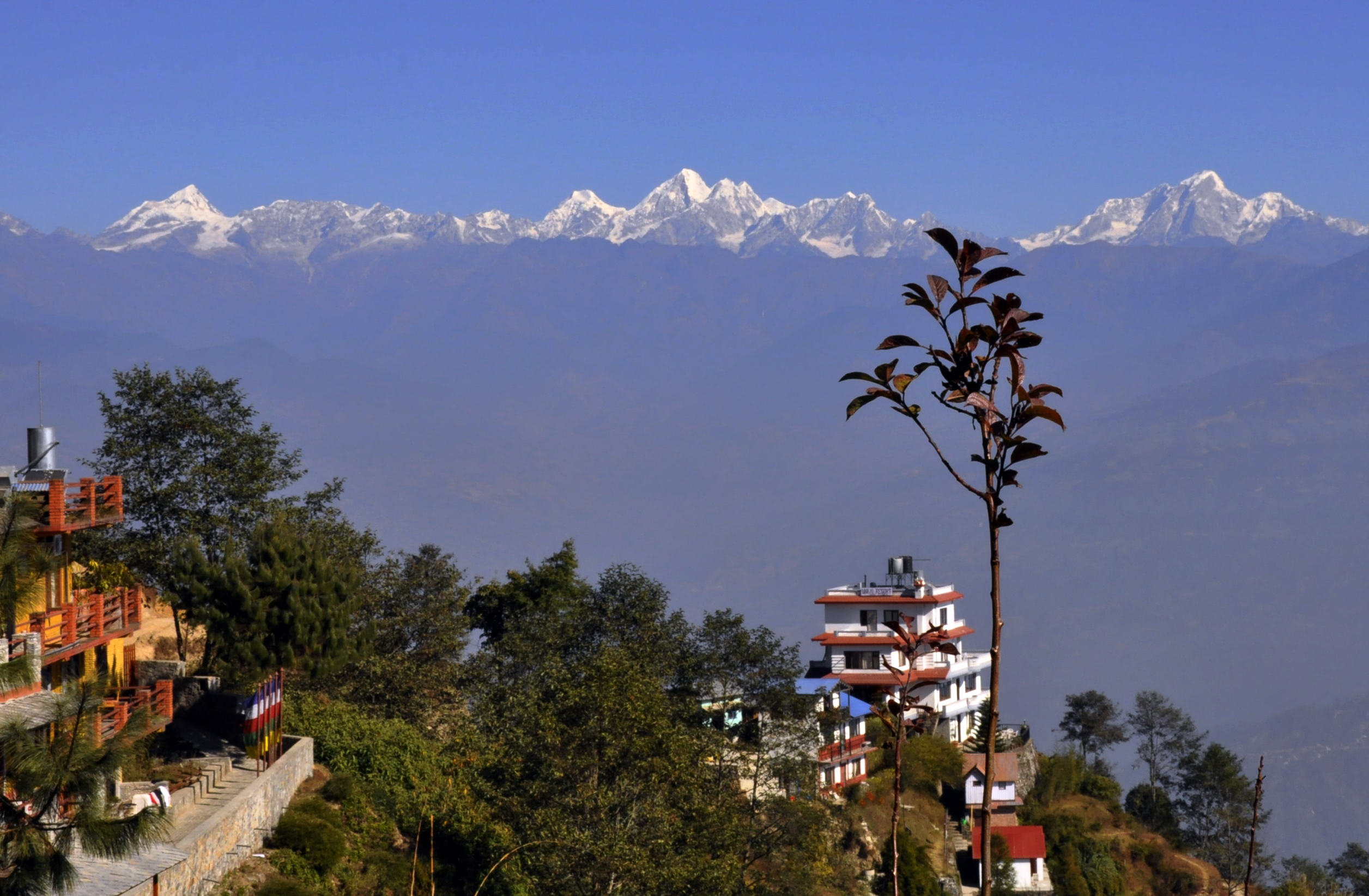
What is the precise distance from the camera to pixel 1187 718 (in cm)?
11888

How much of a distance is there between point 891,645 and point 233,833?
5665 centimetres

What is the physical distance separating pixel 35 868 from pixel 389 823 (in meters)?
24.5

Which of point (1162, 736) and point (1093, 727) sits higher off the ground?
point (1093, 727)

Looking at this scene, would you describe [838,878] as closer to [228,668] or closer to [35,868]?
[228,668]

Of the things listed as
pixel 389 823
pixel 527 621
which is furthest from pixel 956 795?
pixel 389 823

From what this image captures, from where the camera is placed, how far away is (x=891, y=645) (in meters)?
84.5

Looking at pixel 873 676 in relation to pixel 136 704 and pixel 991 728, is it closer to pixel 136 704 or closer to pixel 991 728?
pixel 136 704

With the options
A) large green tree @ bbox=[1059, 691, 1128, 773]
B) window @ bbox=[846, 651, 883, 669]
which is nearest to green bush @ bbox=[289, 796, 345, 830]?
window @ bbox=[846, 651, 883, 669]

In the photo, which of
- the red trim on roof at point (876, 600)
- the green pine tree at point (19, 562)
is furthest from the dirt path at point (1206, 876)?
the green pine tree at point (19, 562)

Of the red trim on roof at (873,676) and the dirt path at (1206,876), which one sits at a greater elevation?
the red trim on roof at (873,676)

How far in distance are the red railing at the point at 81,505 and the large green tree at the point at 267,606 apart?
12.2 ft

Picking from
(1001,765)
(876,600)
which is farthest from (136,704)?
(876,600)

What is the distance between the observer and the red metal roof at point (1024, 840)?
74.8 m

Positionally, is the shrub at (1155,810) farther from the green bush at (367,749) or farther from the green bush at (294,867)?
the green bush at (294,867)
